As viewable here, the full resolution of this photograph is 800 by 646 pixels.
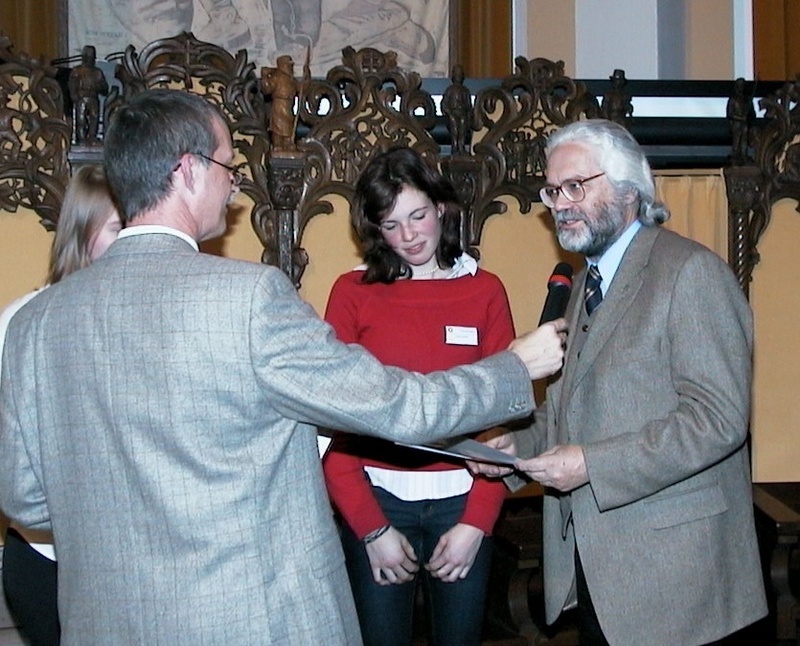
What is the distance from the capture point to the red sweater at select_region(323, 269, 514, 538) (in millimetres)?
2594

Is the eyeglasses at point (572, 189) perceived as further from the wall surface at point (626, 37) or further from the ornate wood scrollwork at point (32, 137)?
the wall surface at point (626, 37)

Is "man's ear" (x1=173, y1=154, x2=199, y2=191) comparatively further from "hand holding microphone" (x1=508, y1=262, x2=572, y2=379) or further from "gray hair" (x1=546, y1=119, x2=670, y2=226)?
"gray hair" (x1=546, y1=119, x2=670, y2=226)

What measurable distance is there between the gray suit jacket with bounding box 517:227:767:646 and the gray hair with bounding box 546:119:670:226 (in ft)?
0.24

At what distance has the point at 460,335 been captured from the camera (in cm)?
263

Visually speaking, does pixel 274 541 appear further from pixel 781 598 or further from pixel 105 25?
pixel 105 25

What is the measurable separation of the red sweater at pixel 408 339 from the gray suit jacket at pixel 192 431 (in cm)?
82

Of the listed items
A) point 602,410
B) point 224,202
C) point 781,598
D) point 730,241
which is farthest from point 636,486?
point 730,241

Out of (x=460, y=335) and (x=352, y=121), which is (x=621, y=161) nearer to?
(x=460, y=335)

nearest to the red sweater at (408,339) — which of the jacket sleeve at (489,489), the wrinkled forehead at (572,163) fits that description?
the jacket sleeve at (489,489)

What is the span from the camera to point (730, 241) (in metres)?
4.30

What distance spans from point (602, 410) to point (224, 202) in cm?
86

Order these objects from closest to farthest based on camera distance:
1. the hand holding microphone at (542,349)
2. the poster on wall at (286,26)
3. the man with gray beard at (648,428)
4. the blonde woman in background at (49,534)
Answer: the hand holding microphone at (542,349) < the man with gray beard at (648,428) < the blonde woman in background at (49,534) < the poster on wall at (286,26)

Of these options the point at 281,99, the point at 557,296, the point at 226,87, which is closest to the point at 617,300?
the point at 557,296

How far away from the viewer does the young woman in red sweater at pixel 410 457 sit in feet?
8.50
